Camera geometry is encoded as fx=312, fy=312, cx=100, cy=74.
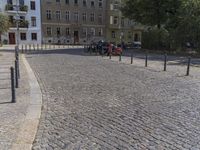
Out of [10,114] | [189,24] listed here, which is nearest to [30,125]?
[10,114]

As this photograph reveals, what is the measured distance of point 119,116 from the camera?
279 inches

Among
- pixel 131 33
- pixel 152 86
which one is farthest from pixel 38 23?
pixel 152 86

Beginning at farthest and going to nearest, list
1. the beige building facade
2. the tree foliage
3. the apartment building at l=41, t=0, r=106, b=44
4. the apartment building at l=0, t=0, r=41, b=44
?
the beige building facade
the apartment building at l=41, t=0, r=106, b=44
the apartment building at l=0, t=0, r=41, b=44
the tree foliage

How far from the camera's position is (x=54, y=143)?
5395 mm

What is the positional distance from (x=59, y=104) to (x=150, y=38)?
31839 mm

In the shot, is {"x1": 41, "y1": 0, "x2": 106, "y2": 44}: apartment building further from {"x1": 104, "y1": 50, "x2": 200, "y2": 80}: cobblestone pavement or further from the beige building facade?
{"x1": 104, "y1": 50, "x2": 200, "y2": 80}: cobblestone pavement

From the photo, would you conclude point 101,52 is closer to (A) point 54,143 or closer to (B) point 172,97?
(B) point 172,97

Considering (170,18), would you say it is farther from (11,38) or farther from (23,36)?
(11,38)

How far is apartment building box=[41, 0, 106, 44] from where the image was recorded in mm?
64250

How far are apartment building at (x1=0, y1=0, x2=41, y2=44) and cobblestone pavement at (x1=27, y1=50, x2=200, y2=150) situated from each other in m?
50.5

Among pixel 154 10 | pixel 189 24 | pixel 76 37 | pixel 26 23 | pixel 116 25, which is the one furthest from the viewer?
pixel 116 25

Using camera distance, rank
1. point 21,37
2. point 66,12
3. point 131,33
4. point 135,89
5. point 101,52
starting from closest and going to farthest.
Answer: point 135,89, point 101,52, point 21,37, point 66,12, point 131,33

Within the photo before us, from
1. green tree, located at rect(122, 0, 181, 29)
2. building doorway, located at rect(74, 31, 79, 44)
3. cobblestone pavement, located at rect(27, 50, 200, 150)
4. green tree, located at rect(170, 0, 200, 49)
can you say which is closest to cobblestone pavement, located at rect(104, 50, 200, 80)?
cobblestone pavement, located at rect(27, 50, 200, 150)

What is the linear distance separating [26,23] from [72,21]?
34.4 feet
